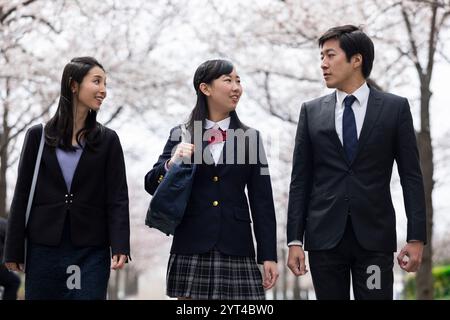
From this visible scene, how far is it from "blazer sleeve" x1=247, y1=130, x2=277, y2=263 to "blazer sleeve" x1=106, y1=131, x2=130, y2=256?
710 mm

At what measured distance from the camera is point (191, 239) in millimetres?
4113

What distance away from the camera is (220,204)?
13.7 ft

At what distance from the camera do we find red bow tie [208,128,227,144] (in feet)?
14.1

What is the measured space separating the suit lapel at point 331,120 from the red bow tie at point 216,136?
1.92 feet

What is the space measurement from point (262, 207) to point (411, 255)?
852 millimetres

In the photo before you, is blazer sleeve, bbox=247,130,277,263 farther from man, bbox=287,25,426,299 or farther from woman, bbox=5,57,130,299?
woman, bbox=5,57,130,299

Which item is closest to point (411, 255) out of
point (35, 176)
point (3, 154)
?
Result: point (35, 176)

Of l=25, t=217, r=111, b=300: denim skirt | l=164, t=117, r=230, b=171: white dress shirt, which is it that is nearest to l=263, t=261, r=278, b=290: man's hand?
l=164, t=117, r=230, b=171: white dress shirt

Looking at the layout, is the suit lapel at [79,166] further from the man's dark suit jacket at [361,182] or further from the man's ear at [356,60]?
the man's ear at [356,60]

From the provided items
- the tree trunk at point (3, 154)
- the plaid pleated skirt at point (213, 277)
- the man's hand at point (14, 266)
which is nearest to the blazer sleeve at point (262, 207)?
the plaid pleated skirt at point (213, 277)

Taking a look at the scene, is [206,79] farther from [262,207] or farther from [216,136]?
[262,207]
